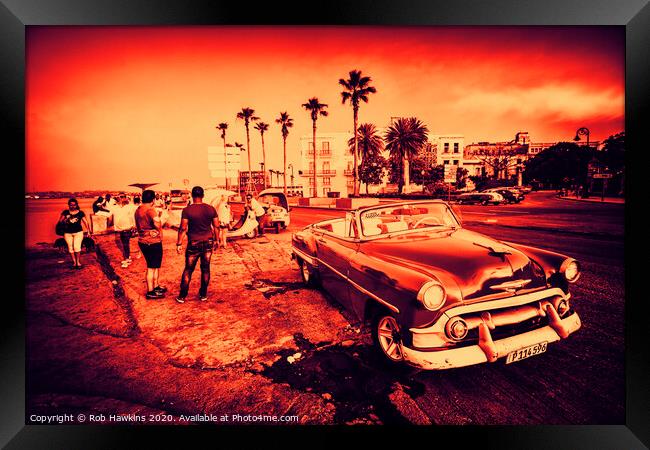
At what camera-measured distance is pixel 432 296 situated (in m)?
1.79

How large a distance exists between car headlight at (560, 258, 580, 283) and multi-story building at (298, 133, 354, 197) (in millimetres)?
4537

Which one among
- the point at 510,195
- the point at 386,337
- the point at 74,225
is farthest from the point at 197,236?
the point at 510,195

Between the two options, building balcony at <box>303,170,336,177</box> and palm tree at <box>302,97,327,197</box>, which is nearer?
palm tree at <box>302,97,327,197</box>

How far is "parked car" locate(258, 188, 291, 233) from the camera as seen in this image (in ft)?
25.8

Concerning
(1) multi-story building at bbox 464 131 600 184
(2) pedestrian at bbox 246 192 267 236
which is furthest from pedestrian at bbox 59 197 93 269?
(1) multi-story building at bbox 464 131 600 184

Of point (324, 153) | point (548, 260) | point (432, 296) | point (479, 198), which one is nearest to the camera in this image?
point (432, 296)

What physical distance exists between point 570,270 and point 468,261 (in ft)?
3.23

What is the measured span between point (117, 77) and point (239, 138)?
170cm

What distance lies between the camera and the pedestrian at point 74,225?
4.38 m

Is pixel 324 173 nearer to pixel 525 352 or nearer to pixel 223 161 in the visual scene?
pixel 223 161

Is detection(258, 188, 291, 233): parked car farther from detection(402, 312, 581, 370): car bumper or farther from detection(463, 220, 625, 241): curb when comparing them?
detection(402, 312, 581, 370): car bumper
